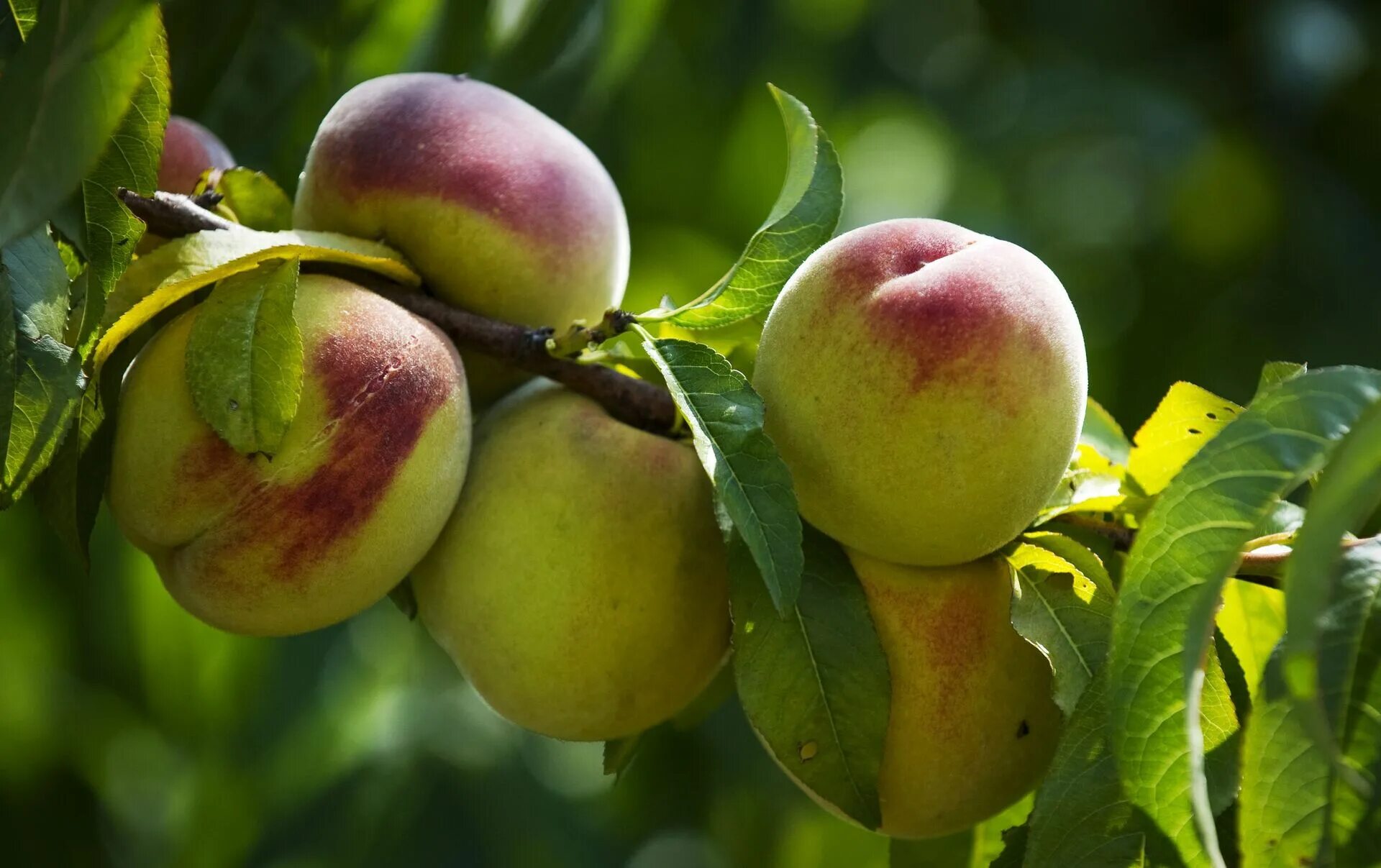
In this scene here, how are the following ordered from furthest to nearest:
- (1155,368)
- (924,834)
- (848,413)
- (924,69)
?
1. (924,69)
2. (1155,368)
3. (924,834)
4. (848,413)

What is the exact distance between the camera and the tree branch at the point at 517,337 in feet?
2.68

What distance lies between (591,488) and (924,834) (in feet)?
1.09

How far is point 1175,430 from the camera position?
852 millimetres

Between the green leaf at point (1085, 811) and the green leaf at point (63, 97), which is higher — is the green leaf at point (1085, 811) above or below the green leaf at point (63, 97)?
below

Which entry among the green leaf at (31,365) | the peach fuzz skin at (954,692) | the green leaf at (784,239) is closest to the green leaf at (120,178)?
the green leaf at (31,365)

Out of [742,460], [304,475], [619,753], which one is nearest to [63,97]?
[304,475]

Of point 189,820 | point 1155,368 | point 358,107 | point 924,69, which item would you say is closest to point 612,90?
point 358,107

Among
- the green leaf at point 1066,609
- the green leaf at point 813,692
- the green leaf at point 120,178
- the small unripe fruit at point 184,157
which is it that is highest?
the green leaf at point 120,178

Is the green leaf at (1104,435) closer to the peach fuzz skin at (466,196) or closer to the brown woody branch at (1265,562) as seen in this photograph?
the brown woody branch at (1265,562)

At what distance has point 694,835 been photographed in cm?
197

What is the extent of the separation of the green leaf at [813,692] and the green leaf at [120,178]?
0.38 m

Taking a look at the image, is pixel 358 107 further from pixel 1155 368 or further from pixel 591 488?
pixel 1155 368

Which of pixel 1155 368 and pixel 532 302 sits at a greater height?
pixel 532 302

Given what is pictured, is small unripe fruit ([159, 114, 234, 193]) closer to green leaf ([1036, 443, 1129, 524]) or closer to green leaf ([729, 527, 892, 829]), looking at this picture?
green leaf ([729, 527, 892, 829])
